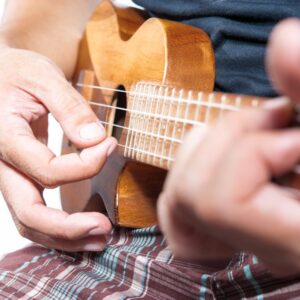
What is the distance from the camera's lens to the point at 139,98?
0.66 meters

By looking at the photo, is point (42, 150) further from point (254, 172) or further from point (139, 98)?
point (254, 172)

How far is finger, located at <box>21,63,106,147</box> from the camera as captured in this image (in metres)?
0.62

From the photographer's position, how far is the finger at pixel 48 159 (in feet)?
2.04

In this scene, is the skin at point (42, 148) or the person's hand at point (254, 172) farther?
the skin at point (42, 148)

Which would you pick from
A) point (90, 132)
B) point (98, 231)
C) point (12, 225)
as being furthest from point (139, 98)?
point (12, 225)

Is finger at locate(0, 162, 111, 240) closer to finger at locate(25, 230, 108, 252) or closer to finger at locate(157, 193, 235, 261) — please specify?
finger at locate(25, 230, 108, 252)

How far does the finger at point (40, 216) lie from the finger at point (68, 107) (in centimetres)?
12

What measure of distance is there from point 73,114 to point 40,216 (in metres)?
0.18

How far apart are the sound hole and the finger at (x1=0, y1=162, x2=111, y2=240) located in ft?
0.50

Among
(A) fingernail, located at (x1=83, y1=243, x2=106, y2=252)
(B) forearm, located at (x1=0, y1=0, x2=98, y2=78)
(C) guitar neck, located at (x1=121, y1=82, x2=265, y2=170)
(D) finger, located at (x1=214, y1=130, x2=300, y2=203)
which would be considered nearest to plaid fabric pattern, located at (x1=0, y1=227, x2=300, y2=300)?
(A) fingernail, located at (x1=83, y1=243, x2=106, y2=252)

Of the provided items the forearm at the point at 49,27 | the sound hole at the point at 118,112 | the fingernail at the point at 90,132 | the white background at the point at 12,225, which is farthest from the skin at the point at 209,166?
the white background at the point at 12,225

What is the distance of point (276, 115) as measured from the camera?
1.11 feet

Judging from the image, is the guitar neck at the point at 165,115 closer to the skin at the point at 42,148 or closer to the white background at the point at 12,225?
the skin at the point at 42,148

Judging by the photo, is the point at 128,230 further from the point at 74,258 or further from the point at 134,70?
the point at 134,70
